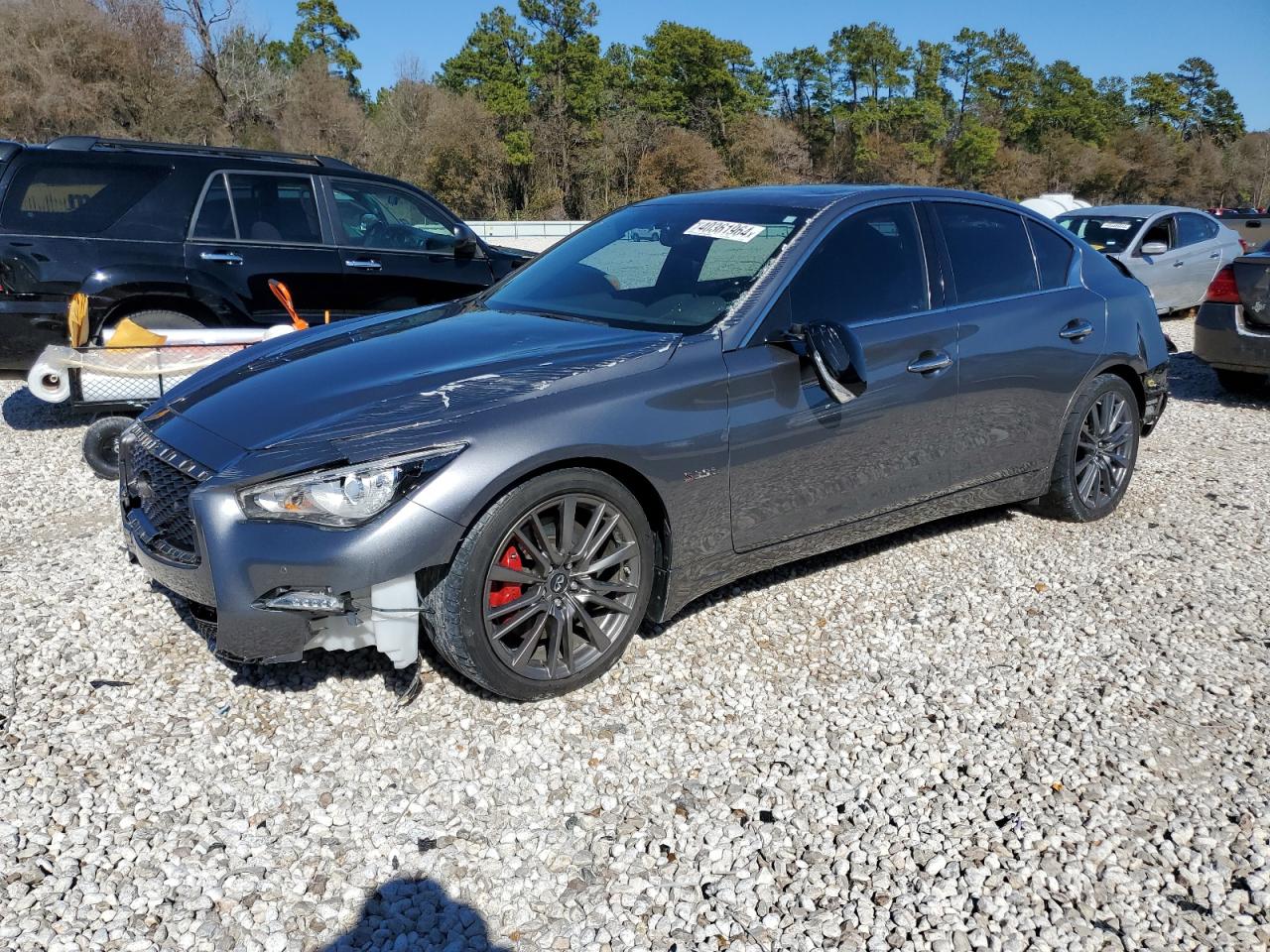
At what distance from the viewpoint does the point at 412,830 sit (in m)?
2.93

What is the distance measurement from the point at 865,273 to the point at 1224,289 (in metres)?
6.03

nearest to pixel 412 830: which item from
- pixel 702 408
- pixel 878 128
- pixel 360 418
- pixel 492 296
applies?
pixel 360 418

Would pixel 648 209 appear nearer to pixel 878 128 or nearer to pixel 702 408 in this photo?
Result: pixel 702 408

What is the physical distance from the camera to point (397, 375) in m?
3.60

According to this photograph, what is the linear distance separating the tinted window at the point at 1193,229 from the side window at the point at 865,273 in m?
10.9

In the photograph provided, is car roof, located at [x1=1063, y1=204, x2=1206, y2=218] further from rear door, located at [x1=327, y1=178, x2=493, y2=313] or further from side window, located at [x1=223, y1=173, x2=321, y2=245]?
side window, located at [x1=223, y1=173, x2=321, y2=245]

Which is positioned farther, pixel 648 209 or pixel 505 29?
pixel 505 29

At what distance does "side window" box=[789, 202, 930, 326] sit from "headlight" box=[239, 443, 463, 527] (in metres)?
1.74

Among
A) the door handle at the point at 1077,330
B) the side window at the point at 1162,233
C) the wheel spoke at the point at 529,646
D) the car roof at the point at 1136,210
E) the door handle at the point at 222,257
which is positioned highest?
the car roof at the point at 1136,210

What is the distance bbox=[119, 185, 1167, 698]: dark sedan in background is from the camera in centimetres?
315

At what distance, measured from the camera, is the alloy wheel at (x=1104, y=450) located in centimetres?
534

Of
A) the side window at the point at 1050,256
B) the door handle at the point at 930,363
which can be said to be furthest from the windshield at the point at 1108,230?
the door handle at the point at 930,363

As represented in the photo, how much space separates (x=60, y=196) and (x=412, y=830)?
5983 millimetres

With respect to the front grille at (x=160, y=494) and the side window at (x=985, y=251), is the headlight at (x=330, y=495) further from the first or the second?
the side window at (x=985, y=251)
